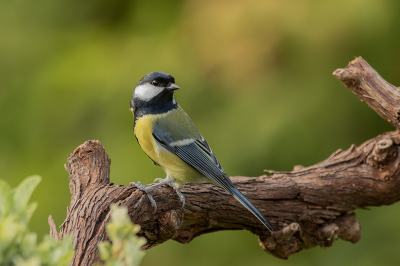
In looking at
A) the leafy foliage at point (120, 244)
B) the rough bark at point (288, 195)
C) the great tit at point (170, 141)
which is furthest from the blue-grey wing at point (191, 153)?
the leafy foliage at point (120, 244)

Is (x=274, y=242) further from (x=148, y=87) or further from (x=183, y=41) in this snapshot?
(x=183, y=41)

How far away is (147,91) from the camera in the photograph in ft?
5.60

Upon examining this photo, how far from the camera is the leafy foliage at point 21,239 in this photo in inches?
23.0

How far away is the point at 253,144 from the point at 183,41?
0.77 metres

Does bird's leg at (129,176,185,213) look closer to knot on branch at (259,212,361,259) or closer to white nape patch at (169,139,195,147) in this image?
white nape patch at (169,139,195,147)

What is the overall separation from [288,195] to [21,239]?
1.32 metres

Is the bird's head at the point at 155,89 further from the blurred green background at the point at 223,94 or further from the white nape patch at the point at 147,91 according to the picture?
the blurred green background at the point at 223,94

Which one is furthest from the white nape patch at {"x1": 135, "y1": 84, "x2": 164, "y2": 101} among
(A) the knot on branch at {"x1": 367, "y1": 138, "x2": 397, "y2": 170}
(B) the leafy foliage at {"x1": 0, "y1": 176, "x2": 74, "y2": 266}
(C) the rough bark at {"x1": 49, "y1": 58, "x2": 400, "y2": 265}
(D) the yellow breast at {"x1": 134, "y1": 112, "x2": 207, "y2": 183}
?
(B) the leafy foliage at {"x1": 0, "y1": 176, "x2": 74, "y2": 266}

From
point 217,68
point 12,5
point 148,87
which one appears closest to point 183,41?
point 217,68

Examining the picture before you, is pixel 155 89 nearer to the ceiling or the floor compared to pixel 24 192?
nearer to the ceiling

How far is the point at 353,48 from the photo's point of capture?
2.36 meters

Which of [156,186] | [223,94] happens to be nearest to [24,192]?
[156,186]

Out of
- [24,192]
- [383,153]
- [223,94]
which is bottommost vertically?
[383,153]

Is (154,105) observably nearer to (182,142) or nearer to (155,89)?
(155,89)
